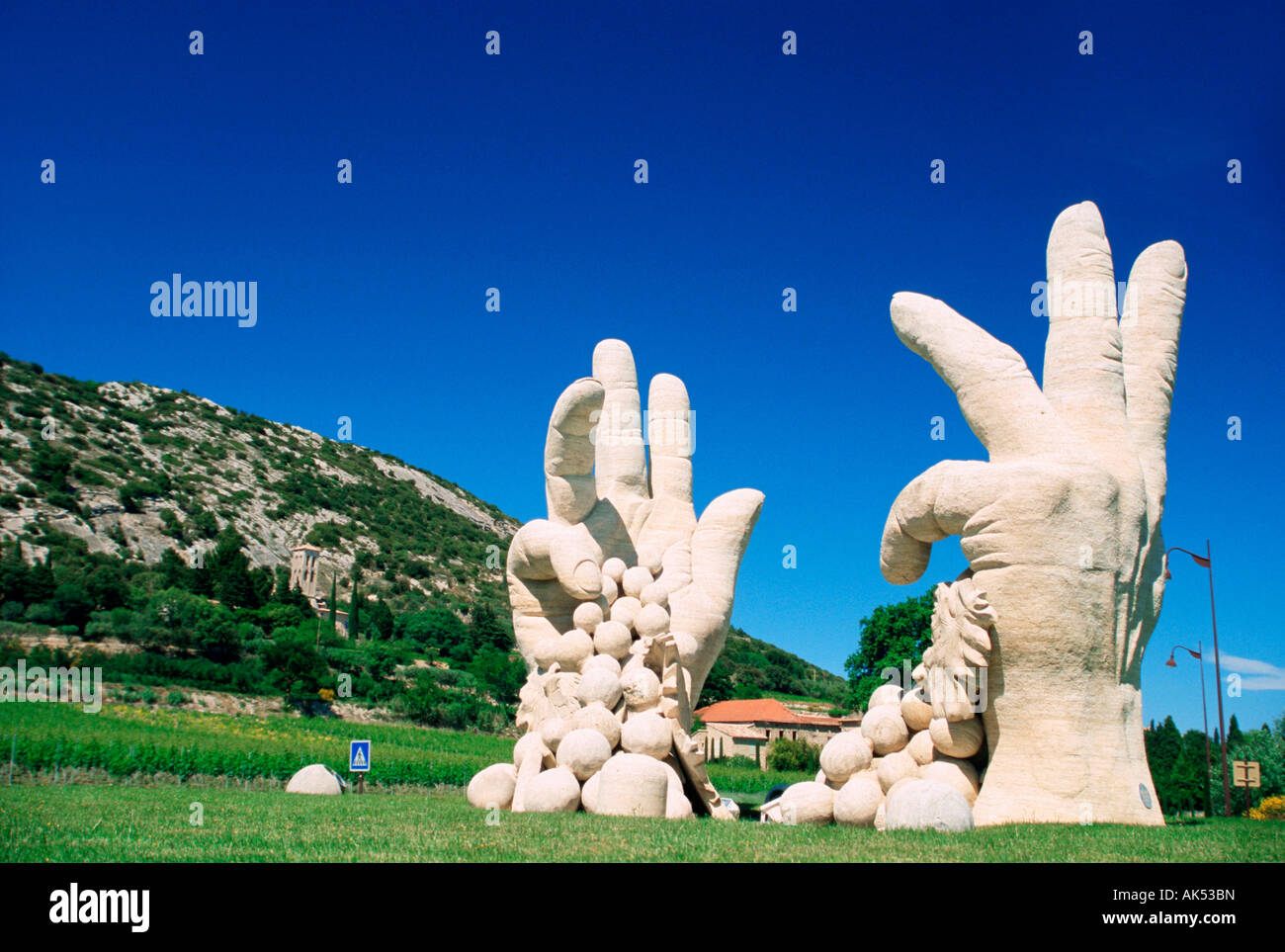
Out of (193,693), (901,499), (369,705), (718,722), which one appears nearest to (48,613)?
(193,693)

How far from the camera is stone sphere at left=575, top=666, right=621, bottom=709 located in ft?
42.8

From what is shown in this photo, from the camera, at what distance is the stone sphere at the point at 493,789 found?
13117mm

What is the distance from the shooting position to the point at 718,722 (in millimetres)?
48750

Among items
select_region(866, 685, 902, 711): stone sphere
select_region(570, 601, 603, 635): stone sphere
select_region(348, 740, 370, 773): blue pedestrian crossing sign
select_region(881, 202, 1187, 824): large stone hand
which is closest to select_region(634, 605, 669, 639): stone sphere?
select_region(570, 601, 603, 635): stone sphere

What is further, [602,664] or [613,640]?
[613,640]

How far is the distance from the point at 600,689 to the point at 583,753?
1.19 meters

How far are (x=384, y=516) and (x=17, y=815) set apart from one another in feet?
242

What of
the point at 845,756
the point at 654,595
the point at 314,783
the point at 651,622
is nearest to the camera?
the point at 845,756

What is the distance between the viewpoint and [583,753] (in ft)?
39.4

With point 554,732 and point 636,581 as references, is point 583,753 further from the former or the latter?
point 636,581

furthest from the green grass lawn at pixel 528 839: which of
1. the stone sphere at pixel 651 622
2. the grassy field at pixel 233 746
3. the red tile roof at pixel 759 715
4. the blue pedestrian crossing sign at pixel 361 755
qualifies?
the red tile roof at pixel 759 715

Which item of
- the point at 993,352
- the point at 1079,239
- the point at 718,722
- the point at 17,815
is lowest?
the point at 718,722

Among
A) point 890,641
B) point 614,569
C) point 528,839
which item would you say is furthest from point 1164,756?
point 528,839
